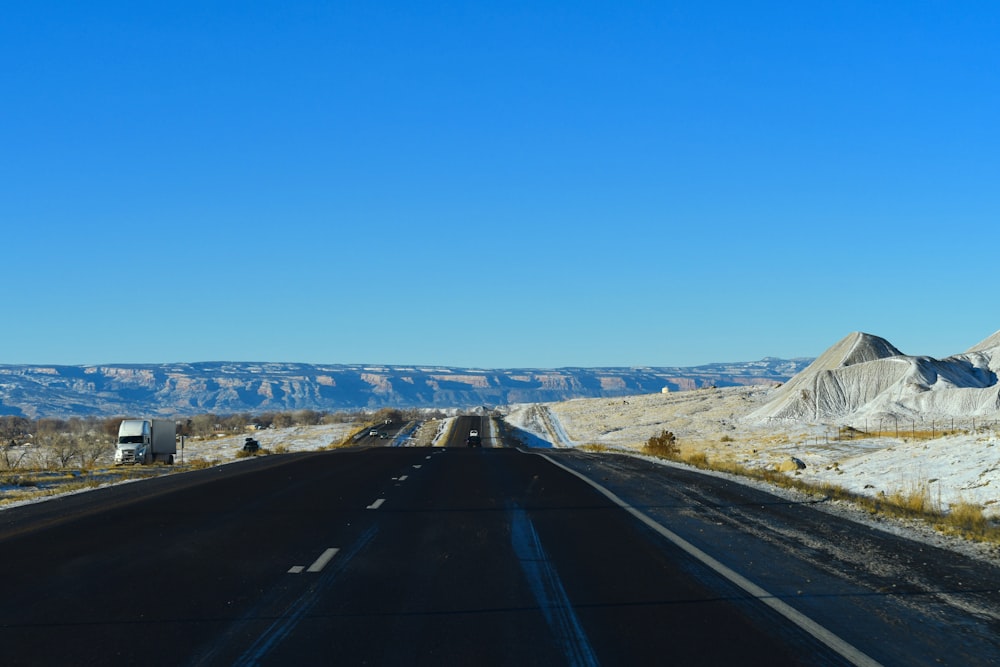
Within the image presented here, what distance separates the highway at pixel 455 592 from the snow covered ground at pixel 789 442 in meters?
7.87

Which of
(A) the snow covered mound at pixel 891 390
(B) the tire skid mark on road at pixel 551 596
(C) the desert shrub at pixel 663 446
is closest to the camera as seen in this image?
(B) the tire skid mark on road at pixel 551 596

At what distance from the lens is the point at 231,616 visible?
8.49 metres

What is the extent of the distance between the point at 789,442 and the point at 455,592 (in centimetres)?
5680

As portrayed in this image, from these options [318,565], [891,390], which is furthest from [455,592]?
[891,390]

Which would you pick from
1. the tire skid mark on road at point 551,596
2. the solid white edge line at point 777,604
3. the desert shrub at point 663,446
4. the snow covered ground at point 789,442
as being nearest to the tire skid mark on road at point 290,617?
the tire skid mark on road at point 551,596

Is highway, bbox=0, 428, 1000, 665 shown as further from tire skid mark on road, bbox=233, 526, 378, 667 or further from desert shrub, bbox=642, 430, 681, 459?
desert shrub, bbox=642, 430, 681, 459

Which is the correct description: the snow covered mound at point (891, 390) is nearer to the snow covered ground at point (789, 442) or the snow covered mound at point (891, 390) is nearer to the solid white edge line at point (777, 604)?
the snow covered ground at point (789, 442)

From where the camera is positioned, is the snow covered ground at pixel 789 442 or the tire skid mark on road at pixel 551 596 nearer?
the tire skid mark on road at pixel 551 596

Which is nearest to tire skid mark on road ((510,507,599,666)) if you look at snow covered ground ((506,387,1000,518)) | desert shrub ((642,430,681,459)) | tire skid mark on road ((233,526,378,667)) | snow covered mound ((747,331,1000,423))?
tire skid mark on road ((233,526,378,667))

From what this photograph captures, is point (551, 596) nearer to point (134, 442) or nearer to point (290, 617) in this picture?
point (290, 617)

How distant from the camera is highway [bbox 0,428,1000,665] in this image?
732 centimetres

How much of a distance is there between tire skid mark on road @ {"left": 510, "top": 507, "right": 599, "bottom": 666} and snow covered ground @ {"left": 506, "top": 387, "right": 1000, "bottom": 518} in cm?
997

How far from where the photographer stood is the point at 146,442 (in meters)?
47.5

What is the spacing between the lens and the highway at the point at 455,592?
7.32 metres
